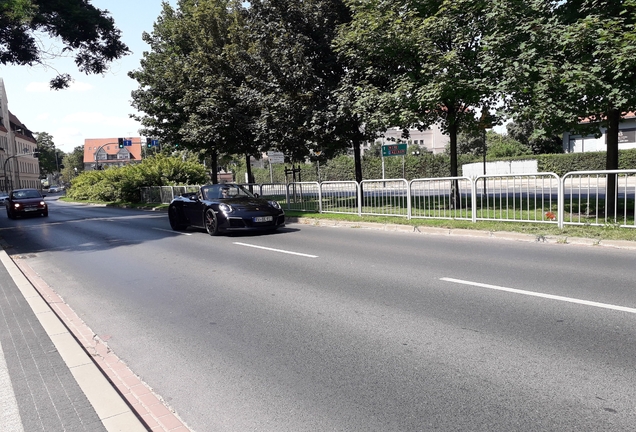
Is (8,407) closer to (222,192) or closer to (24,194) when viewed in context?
(222,192)

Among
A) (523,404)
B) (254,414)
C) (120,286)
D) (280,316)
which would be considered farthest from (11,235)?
(523,404)

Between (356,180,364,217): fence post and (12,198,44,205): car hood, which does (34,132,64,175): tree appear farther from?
(356,180,364,217): fence post

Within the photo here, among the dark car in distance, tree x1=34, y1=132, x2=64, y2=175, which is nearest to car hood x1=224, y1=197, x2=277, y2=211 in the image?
the dark car in distance

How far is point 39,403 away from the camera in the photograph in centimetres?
346

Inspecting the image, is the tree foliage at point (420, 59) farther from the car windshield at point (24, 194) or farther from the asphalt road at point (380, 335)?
the car windshield at point (24, 194)

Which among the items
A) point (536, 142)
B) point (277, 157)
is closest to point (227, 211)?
point (277, 157)

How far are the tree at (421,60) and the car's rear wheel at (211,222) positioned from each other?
19.5 ft

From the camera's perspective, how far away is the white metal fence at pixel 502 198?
10.7 m

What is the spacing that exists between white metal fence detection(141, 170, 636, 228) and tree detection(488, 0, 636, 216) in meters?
0.37

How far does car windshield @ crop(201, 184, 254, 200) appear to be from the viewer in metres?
13.8

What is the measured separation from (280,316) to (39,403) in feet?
8.35

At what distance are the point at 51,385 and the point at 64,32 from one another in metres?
20.3

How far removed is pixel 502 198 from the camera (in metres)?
12.3

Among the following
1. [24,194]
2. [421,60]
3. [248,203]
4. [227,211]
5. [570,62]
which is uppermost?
[421,60]
